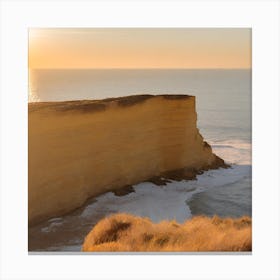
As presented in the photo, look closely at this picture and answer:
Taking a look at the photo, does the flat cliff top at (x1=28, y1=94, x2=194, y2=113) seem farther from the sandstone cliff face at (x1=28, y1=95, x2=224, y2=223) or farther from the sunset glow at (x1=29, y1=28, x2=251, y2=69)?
the sunset glow at (x1=29, y1=28, x2=251, y2=69)

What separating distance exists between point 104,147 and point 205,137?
94 cm

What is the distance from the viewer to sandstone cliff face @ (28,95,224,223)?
5.87 meters

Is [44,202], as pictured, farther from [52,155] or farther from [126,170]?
[126,170]

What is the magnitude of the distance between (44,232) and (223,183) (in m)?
1.68

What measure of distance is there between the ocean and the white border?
0.13 metres

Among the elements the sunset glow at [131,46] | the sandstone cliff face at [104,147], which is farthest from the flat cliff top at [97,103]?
the sunset glow at [131,46]

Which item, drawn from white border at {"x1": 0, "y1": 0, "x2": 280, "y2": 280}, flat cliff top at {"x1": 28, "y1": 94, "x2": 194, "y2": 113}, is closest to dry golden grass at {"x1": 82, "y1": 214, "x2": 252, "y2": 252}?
white border at {"x1": 0, "y1": 0, "x2": 280, "y2": 280}

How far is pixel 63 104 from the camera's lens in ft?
19.7

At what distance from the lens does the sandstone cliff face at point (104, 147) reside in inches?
231

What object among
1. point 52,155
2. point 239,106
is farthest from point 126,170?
point 239,106
